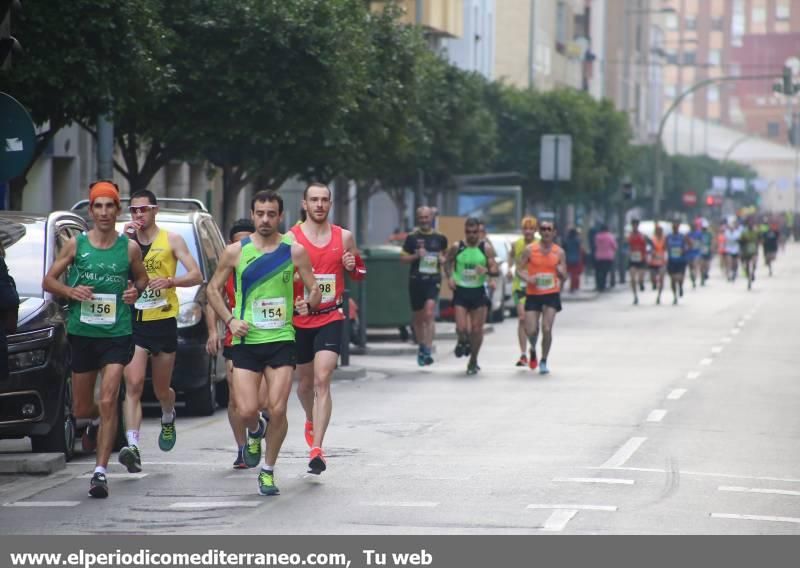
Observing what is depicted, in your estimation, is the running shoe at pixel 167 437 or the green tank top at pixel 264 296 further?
the running shoe at pixel 167 437

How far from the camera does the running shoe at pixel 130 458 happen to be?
40.7 feet

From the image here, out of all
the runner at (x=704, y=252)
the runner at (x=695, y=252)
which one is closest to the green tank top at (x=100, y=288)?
the runner at (x=695, y=252)

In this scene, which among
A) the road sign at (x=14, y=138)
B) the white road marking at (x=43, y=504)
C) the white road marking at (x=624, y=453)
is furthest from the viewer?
the road sign at (x=14, y=138)

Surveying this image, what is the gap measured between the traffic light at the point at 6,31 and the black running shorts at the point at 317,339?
2.36 metres

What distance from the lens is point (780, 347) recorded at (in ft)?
98.5

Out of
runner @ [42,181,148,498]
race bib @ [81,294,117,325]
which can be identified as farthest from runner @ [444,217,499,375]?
race bib @ [81,294,117,325]

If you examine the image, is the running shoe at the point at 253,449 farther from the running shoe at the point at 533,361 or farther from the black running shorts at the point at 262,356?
the running shoe at the point at 533,361

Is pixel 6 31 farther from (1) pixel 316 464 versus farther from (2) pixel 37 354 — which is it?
(1) pixel 316 464

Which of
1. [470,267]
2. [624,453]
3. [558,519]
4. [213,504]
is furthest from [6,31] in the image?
[470,267]

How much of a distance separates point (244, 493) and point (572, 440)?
13.4 feet

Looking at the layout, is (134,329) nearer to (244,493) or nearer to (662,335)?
(244,493)

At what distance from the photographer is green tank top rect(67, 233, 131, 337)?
12078 millimetres

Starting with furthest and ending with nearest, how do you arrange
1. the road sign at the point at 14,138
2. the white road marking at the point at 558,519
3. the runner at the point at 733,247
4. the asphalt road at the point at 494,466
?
the runner at the point at 733,247
the road sign at the point at 14,138
the asphalt road at the point at 494,466
the white road marking at the point at 558,519

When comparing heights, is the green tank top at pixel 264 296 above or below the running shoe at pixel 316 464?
above
